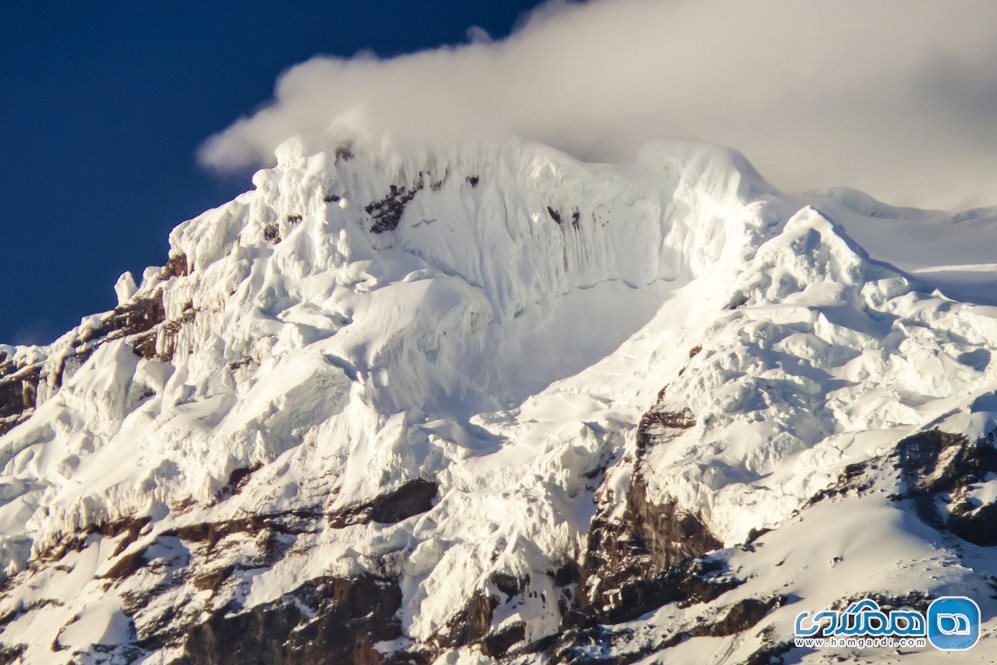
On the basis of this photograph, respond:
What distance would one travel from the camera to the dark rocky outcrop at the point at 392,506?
192 metres

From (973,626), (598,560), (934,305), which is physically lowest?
(973,626)

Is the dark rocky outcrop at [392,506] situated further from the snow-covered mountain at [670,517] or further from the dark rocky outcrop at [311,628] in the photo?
the dark rocky outcrop at [311,628]

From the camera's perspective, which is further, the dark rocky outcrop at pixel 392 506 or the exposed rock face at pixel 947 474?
the dark rocky outcrop at pixel 392 506

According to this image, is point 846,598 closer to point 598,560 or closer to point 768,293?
point 598,560

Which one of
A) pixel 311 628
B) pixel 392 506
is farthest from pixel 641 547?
pixel 311 628

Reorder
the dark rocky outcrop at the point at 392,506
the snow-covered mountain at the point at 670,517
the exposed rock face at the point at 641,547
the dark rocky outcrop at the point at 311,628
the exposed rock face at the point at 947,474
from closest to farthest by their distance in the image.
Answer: the snow-covered mountain at the point at 670,517, the exposed rock face at the point at 947,474, the exposed rock face at the point at 641,547, the dark rocky outcrop at the point at 311,628, the dark rocky outcrop at the point at 392,506

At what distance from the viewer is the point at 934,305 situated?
185250mm

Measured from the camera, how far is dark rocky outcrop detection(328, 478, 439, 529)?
19162 centimetres

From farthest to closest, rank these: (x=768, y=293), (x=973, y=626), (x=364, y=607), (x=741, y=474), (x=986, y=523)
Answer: (x=768, y=293) → (x=364, y=607) → (x=741, y=474) → (x=986, y=523) → (x=973, y=626)

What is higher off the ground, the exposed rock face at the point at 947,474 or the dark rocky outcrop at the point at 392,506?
the dark rocky outcrop at the point at 392,506

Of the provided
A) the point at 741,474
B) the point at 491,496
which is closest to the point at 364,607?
the point at 491,496

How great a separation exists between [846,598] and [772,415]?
35081 millimetres

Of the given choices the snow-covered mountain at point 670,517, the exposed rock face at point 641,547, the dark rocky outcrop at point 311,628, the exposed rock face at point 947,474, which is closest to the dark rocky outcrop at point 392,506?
the snow-covered mountain at point 670,517

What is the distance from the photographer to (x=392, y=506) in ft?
632
